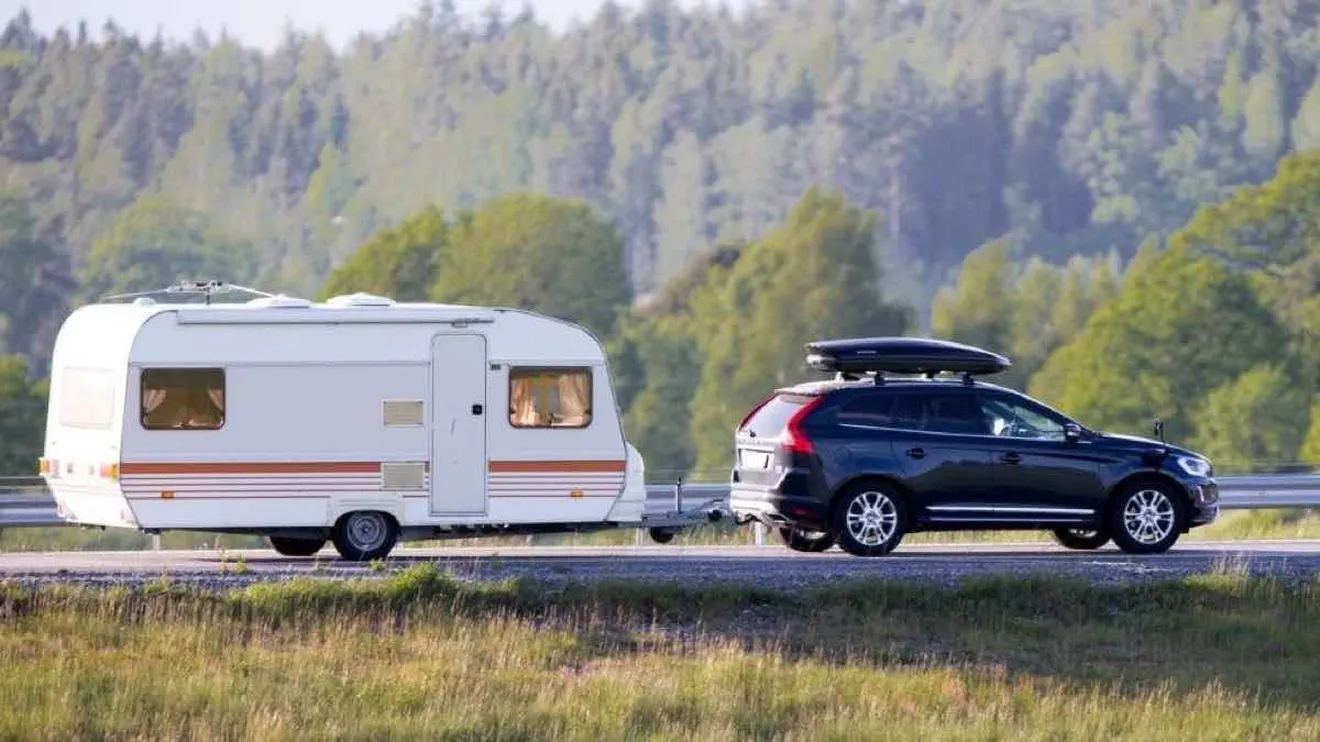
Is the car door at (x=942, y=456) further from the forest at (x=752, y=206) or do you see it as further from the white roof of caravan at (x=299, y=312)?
the forest at (x=752, y=206)

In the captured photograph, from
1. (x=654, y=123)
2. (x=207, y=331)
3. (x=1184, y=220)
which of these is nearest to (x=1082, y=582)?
(x=207, y=331)

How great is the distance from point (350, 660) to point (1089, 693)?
507cm

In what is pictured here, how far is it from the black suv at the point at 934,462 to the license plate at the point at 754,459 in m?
0.02

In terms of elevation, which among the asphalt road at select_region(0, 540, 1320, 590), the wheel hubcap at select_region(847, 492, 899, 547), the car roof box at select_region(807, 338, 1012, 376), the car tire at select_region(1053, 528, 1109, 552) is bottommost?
the asphalt road at select_region(0, 540, 1320, 590)

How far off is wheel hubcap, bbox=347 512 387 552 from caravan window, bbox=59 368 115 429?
2.24 m

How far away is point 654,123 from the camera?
18262 centimetres

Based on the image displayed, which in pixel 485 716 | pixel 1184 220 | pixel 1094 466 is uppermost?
pixel 1184 220

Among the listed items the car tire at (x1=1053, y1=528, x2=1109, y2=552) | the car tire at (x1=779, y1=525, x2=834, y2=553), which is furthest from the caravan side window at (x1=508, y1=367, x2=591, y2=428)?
the car tire at (x1=1053, y1=528, x2=1109, y2=552)

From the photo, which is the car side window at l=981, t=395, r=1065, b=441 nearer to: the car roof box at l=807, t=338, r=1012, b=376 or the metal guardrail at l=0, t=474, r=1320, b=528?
the car roof box at l=807, t=338, r=1012, b=376

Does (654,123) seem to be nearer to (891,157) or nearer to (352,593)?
(891,157)

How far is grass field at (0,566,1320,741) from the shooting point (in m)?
17.4

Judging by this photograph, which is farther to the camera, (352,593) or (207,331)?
(207,331)

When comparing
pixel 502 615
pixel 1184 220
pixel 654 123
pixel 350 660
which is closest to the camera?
pixel 350 660

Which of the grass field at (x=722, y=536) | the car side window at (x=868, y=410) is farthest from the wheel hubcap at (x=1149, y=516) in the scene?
the grass field at (x=722, y=536)
